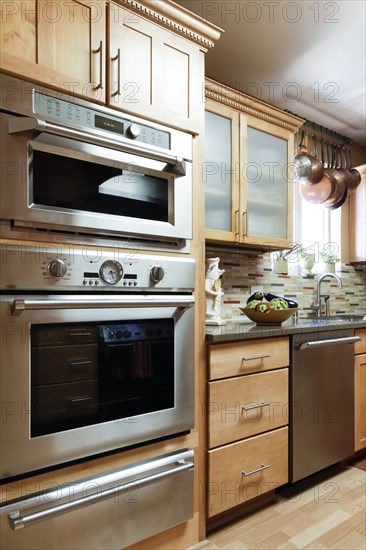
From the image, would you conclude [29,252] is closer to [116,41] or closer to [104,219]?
[104,219]

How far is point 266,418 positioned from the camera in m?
1.91

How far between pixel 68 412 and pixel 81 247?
22.2 inches

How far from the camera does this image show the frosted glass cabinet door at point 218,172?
2.12 meters

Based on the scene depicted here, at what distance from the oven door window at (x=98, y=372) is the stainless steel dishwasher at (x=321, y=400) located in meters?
0.83

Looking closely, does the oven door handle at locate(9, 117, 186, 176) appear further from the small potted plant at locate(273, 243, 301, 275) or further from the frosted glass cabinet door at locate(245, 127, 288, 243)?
the small potted plant at locate(273, 243, 301, 275)

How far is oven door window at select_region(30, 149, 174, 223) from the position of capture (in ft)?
4.25

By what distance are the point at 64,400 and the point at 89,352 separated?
18 centimetres

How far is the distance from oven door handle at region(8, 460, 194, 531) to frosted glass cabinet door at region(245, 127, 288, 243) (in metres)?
1.34

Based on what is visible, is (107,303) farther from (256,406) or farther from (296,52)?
(296,52)

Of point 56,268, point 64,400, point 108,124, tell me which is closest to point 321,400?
point 64,400

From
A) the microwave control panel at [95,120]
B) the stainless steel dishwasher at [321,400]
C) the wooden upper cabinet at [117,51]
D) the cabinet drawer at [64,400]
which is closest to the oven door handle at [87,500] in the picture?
the cabinet drawer at [64,400]

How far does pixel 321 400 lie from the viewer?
7.07ft

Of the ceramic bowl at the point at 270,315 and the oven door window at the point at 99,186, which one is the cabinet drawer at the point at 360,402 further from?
the oven door window at the point at 99,186

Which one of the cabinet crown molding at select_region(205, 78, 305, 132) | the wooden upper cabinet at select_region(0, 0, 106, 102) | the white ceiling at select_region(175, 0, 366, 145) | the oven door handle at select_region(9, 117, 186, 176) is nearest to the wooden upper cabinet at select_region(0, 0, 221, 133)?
the wooden upper cabinet at select_region(0, 0, 106, 102)
